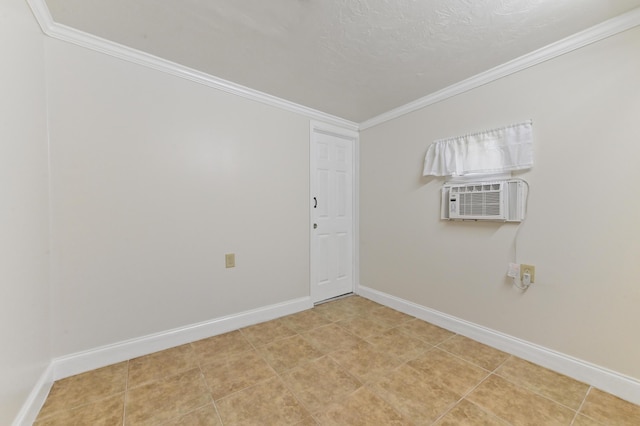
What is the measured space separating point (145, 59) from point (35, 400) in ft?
7.52

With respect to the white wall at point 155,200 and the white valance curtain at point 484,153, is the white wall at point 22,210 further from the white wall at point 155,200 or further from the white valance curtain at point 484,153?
the white valance curtain at point 484,153

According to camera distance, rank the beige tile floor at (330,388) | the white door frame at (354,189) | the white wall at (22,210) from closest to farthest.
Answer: the white wall at (22,210)
the beige tile floor at (330,388)
the white door frame at (354,189)

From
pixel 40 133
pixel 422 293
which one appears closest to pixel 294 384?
pixel 422 293

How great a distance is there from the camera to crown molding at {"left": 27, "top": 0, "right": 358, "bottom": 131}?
1512 mm

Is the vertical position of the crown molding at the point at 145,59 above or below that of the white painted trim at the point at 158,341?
above

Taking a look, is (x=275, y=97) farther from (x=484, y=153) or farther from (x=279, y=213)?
(x=484, y=153)

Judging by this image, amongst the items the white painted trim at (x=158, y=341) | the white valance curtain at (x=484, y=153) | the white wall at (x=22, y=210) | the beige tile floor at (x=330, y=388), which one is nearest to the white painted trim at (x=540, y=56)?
the white valance curtain at (x=484, y=153)

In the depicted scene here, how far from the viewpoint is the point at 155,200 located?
194cm

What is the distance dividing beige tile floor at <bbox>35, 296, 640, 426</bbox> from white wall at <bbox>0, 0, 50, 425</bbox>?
38 cm

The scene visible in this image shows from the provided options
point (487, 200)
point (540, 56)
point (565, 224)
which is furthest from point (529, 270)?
point (540, 56)

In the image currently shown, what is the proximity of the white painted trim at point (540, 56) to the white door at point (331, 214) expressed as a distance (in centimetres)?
100

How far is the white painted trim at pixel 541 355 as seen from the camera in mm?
1479

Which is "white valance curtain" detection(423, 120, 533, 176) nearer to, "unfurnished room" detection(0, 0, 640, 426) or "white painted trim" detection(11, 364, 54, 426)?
"unfurnished room" detection(0, 0, 640, 426)

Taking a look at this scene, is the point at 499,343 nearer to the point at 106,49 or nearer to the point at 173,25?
the point at 173,25
